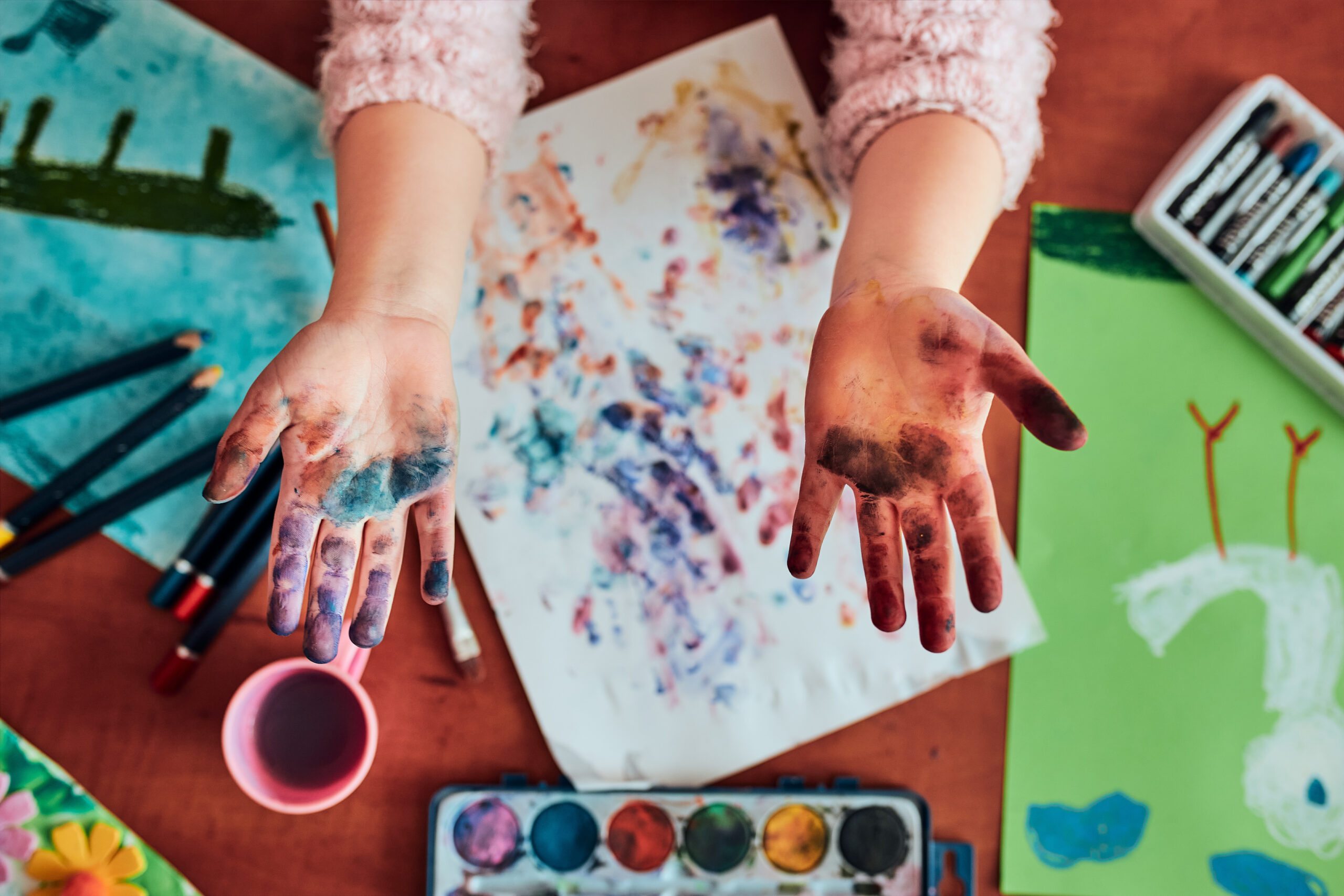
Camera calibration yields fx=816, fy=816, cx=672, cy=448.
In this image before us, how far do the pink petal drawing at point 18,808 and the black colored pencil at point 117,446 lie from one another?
7.0 inches

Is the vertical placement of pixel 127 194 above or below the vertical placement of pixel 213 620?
above

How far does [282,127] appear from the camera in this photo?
66cm

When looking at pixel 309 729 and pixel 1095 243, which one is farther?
pixel 1095 243

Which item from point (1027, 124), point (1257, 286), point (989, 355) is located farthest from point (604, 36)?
point (1257, 286)

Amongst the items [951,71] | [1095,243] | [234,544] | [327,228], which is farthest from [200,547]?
[1095,243]

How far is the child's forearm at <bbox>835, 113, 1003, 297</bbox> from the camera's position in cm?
53

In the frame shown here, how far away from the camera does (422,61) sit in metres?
0.57

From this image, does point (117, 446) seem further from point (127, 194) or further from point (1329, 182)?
point (1329, 182)

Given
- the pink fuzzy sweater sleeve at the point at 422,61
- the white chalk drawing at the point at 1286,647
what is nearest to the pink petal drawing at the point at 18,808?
the pink fuzzy sweater sleeve at the point at 422,61

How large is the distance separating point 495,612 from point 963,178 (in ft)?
1.51

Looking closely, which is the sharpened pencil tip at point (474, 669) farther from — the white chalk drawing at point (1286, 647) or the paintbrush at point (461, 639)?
the white chalk drawing at point (1286, 647)

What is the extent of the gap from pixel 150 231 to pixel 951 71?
617mm

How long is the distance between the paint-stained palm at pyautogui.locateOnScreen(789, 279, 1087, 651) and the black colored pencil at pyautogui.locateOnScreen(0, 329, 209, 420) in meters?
0.47

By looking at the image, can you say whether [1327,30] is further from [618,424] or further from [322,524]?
[322,524]
